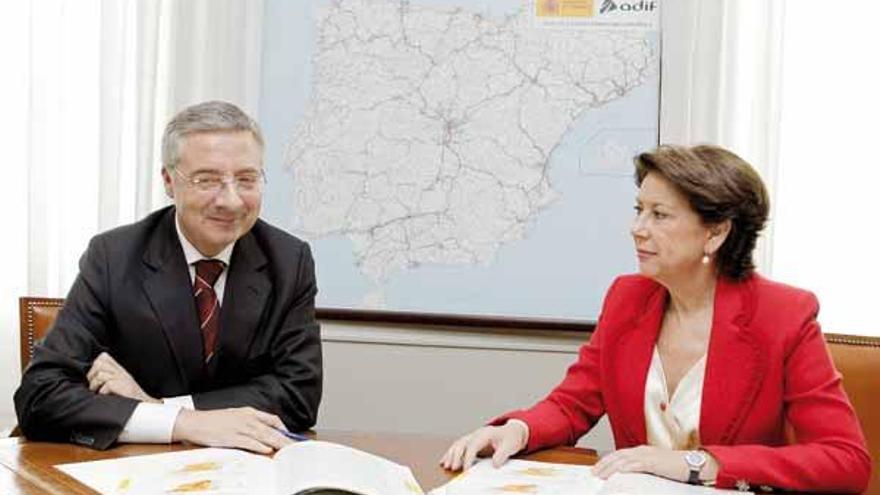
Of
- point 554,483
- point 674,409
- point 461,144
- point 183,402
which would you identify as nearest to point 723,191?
point 674,409

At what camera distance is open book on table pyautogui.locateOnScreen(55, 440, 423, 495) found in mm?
1839

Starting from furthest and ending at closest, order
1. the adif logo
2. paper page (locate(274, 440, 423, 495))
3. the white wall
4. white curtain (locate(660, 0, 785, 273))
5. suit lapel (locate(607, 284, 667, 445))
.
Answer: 1. the white wall
2. the adif logo
3. white curtain (locate(660, 0, 785, 273))
4. suit lapel (locate(607, 284, 667, 445))
5. paper page (locate(274, 440, 423, 495))

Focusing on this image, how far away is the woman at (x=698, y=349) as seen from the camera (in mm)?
2410

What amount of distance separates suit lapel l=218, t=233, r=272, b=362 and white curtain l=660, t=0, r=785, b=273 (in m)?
1.56

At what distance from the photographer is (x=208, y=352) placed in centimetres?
267

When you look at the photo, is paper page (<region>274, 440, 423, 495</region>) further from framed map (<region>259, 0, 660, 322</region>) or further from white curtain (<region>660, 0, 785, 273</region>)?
white curtain (<region>660, 0, 785, 273</region>)

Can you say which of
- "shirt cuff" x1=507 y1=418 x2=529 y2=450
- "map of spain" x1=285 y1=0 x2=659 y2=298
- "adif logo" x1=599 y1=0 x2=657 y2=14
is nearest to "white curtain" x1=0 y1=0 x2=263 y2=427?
"map of spain" x1=285 y1=0 x2=659 y2=298

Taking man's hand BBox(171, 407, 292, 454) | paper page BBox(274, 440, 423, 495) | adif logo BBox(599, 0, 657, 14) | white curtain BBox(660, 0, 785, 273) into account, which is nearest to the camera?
paper page BBox(274, 440, 423, 495)

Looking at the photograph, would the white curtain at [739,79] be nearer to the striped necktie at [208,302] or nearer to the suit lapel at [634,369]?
the suit lapel at [634,369]

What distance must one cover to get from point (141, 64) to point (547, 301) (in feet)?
5.00

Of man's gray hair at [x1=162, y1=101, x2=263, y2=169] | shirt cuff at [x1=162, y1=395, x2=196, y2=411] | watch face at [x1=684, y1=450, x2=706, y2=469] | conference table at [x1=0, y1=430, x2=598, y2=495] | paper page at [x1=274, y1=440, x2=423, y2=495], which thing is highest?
man's gray hair at [x1=162, y1=101, x2=263, y2=169]

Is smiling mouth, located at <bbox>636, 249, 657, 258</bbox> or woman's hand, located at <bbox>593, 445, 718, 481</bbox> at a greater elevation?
smiling mouth, located at <bbox>636, 249, 657, 258</bbox>

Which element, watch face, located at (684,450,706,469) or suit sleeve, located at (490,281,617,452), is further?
suit sleeve, located at (490,281,617,452)

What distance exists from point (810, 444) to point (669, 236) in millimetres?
574
